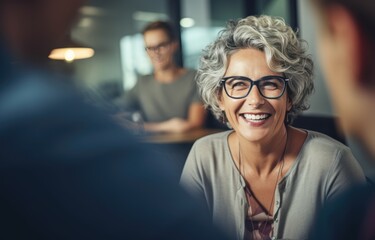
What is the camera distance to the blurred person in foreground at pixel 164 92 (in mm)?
1122

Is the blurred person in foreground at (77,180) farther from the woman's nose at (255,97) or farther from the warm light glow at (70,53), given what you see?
the woman's nose at (255,97)

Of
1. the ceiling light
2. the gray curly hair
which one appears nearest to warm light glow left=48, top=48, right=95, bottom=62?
the ceiling light

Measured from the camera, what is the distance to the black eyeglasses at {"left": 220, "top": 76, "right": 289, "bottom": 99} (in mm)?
1145

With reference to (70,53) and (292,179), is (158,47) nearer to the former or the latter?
(70,53)

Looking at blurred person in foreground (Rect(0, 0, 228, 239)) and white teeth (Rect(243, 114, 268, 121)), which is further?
white teeth (Rect(243, 114, 268, 121))

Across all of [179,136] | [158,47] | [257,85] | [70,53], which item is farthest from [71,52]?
[257,85]

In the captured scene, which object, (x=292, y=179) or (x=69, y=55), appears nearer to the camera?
(x=69, y=55)

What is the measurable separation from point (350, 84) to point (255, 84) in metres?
0.22

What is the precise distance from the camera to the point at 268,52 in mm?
1143

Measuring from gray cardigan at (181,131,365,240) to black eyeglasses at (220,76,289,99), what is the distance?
0.11 meters

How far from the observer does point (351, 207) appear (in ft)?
4.01

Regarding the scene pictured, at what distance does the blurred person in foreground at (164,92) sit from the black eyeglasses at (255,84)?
0.08 m

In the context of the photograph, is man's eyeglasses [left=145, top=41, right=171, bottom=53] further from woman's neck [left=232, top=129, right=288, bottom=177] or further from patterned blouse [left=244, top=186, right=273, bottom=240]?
patterned blouse [left=244, top=186, right=273, bottom=240]

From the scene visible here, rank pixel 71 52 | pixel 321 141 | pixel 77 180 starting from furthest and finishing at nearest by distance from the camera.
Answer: pixel 321 141 < pixel 71 52 < pixel 77 180
